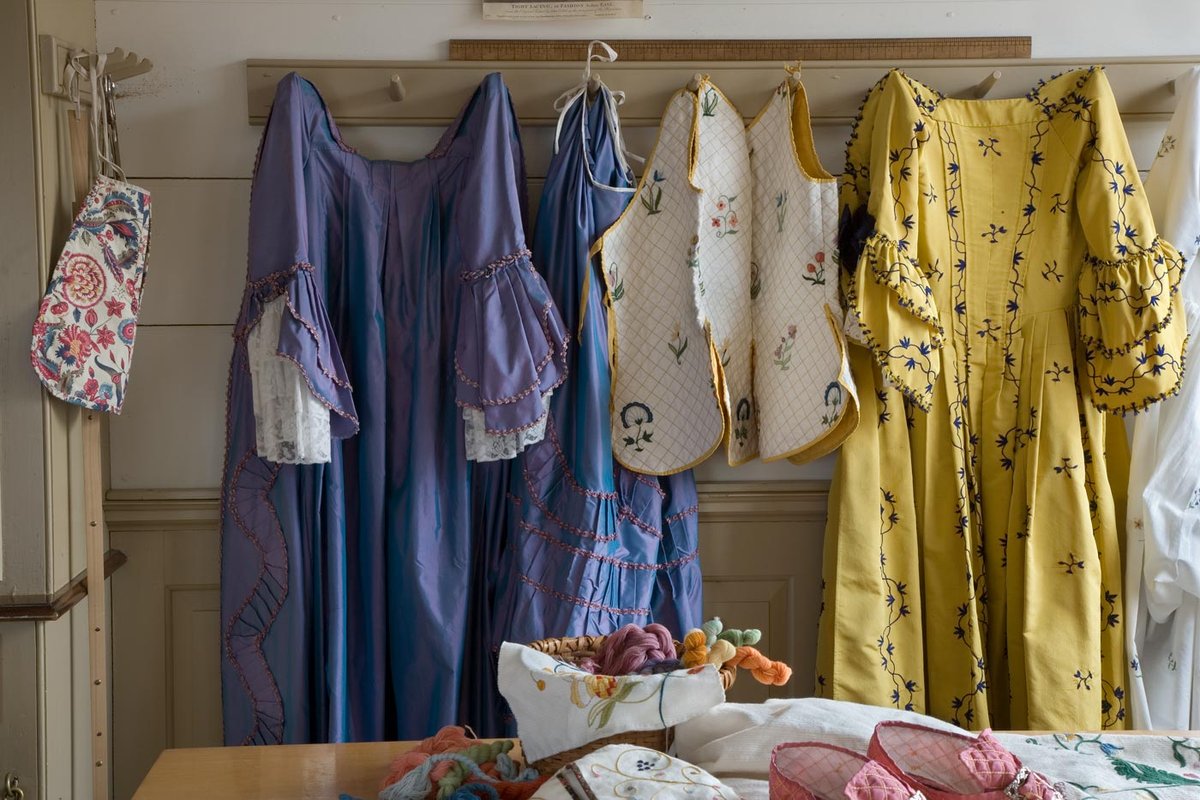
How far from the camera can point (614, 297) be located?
1.87 metres

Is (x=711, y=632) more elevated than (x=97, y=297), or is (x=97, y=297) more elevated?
(x=97, y=297)

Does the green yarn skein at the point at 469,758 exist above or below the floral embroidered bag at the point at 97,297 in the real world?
below

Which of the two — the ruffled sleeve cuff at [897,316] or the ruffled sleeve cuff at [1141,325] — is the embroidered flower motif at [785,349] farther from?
the ruffled sleeve cuff at [1141,325]

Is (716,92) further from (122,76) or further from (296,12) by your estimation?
(122,76)

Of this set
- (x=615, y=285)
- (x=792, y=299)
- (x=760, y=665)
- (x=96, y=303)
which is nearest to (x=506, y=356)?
(x=615, y=285)

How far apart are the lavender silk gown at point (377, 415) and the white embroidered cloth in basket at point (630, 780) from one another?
817 mm

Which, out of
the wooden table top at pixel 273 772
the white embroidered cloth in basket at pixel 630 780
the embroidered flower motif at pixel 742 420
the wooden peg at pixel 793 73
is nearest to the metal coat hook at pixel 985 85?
the wooden peg at pixel 793 73

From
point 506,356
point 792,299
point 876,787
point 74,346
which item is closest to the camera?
point 876,787

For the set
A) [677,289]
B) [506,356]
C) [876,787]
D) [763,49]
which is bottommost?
[876,787]

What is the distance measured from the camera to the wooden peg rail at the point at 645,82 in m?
1.89

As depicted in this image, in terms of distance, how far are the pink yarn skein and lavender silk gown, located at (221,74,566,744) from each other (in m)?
0.58

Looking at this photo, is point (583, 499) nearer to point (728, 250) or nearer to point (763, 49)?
point (728, 250)

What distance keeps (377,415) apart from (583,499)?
0.39 m

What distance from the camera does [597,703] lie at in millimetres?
1081
